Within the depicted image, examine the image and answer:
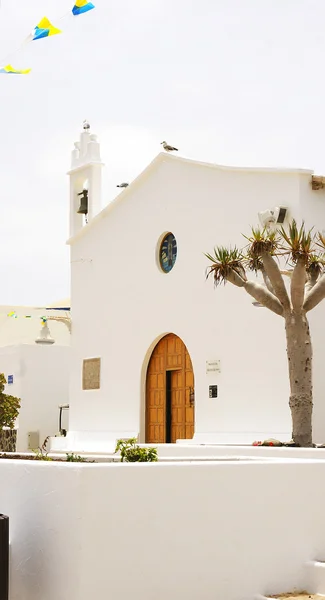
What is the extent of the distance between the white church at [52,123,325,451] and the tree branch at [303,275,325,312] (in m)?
2.67

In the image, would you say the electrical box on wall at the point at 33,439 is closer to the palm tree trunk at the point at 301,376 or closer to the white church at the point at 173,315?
the white church at the point at 173,315

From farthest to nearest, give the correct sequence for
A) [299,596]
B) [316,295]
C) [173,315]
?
1. [173,315]
2. [316,295]
3. [299,596]

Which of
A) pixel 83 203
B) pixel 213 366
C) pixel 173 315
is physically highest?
pixel 83 203

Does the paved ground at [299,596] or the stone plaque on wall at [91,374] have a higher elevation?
the stone plaque on wall at [91,374]

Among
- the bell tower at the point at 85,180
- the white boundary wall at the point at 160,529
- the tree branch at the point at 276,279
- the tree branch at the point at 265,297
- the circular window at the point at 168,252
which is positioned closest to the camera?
the white boundary wall at the point at 160,529

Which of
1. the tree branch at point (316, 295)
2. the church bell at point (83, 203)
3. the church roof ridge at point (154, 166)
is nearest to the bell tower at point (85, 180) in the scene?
the church bell at point (83, 203)

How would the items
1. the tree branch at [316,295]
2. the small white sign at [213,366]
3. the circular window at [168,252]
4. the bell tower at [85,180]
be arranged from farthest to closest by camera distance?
the bell tower at [85,180], the circular window at [168,252], the small white sign at [213,366], the tree branch at [316,295]

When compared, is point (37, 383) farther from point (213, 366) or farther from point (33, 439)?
point (213, 366)

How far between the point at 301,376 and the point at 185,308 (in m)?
5.30


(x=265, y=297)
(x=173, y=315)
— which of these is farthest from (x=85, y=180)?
(x=265, y=297)

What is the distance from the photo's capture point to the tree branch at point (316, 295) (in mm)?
11398

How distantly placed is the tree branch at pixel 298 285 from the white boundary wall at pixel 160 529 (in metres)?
4.42

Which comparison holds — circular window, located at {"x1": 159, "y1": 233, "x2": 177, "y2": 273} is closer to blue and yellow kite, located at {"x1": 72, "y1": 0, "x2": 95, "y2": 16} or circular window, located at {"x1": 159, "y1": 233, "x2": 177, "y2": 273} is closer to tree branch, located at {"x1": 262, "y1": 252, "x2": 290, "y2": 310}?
tree branch, located at {"x1": 262, "y1": 252, "x2": 290, "y2": 310}

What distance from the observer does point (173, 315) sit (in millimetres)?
16797
